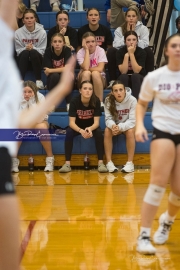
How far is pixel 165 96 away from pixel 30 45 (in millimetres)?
5199

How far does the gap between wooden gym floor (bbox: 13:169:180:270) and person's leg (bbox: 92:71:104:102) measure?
1266 millimetres

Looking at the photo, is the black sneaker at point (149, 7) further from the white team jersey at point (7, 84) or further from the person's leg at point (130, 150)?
the white team jersey at point (7, 84)

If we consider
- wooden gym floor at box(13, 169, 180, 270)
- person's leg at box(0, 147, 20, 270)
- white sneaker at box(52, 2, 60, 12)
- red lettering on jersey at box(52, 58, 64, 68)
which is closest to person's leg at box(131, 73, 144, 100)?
red lettering on jersey at box(52, 58, 64, 68)

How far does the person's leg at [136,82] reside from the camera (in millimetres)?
8328

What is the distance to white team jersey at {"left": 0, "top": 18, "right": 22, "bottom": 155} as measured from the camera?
2.01 meters

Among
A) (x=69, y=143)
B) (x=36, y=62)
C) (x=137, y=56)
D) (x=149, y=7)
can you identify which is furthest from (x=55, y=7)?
(x=69, y=143)

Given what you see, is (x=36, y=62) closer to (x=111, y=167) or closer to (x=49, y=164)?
(x=49, y=164)

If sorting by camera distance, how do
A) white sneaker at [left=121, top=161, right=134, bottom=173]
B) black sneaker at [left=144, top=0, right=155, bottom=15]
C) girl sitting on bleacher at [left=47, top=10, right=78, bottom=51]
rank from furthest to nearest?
black sneaker at [left=144, top=0, right=155, bottom=15] < girl sitting on bleacher at [left=47, top=10, right=78, bottom=51] < white sneaker at [left=121, top=161, right=134, bottom=173]

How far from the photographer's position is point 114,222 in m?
5.23

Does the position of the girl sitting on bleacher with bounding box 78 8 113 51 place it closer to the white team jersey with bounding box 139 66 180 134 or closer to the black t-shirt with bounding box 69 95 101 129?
the black t-shirt with bounding box 69 95 101 129

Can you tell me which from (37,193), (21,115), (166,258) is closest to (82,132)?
(37,193)

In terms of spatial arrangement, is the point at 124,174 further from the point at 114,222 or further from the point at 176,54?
the point at 176,54

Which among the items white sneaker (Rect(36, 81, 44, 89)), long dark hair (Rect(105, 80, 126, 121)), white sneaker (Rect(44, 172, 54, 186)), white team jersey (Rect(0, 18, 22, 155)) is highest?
white team jersey (Rect(0, 18, 22, 155))

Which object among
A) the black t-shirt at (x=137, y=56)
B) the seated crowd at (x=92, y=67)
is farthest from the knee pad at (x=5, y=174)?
the black t-shirt at (x=137, y=56)
